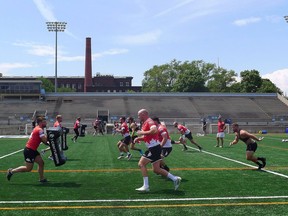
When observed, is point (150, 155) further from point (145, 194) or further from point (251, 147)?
point (251, 147)

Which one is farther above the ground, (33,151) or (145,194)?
(33,151)

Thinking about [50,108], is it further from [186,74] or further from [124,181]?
[124,181]

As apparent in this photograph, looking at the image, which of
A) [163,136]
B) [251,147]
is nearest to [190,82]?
[251,147]

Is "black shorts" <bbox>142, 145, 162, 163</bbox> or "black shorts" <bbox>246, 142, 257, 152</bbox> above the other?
"black shorts" <bbox>142, 145, 162, 163</bbox>

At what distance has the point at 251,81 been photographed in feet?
327

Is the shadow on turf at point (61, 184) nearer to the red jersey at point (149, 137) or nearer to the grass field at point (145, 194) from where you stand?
the grass field at point (145, 194)

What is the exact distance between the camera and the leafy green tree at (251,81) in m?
99.4

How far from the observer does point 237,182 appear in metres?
10.3

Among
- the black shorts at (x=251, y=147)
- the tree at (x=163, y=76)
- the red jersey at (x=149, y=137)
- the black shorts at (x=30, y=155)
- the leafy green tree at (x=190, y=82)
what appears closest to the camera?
the red jersey at (x=149, y=137)

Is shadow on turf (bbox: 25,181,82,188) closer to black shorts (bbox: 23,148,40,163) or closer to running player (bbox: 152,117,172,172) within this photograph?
black shorts (bbox: 23,148,40,163)

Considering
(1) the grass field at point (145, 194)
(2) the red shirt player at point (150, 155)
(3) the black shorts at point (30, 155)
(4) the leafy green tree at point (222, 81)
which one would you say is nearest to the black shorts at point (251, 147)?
(1) the grass field at point (145, 194)

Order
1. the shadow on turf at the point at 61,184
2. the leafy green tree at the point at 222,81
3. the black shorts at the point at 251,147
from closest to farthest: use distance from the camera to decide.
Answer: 1. the shadow on turf at the point at 61,184
2. the black shorts at the point at 251,147
3. the leafy green tree at the point at 222,81

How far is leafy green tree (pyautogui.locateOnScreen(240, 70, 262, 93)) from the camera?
326 ft

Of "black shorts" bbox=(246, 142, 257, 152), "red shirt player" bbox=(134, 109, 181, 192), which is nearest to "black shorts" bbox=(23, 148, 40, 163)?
"red shirt player" bbox=(134, 109, 181, 192)
